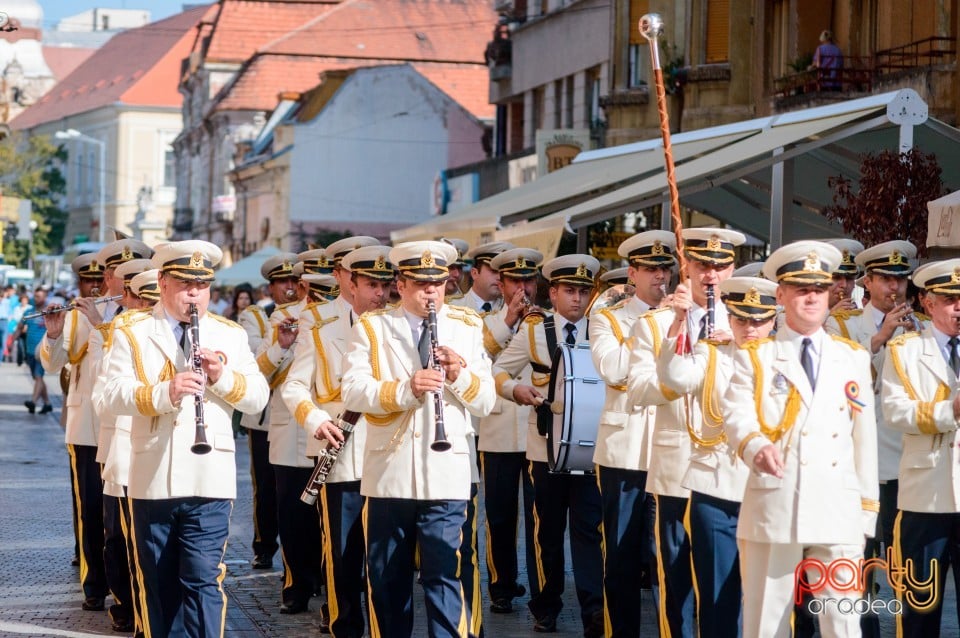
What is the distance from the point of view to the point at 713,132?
1775 centimetres

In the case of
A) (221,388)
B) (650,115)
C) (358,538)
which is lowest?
(358,538)

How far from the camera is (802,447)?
7555 millimetres

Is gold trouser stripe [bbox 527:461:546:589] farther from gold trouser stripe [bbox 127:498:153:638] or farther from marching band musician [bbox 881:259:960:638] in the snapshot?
gold trouser stripe [bbox 127:498:153:638]

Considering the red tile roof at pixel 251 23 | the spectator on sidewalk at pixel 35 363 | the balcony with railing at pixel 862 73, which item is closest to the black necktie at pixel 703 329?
the balcony with railing at pixel 862 73

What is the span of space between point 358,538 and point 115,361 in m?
2.33

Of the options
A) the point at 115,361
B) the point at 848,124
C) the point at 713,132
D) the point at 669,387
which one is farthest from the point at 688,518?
the point at 713,132

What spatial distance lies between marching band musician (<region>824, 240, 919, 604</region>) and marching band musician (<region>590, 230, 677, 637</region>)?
1.06 meters

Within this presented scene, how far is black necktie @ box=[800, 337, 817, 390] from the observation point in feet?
25.0

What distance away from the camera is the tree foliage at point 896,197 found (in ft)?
43.1

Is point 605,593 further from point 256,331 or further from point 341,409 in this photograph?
point 256,331

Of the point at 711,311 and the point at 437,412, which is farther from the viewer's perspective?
the point at 711,311

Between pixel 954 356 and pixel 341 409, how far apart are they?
129 inches

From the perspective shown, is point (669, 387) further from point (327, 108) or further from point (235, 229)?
point (235, 229)

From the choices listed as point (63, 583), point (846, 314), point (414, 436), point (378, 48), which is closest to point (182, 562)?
point (414, 436)
